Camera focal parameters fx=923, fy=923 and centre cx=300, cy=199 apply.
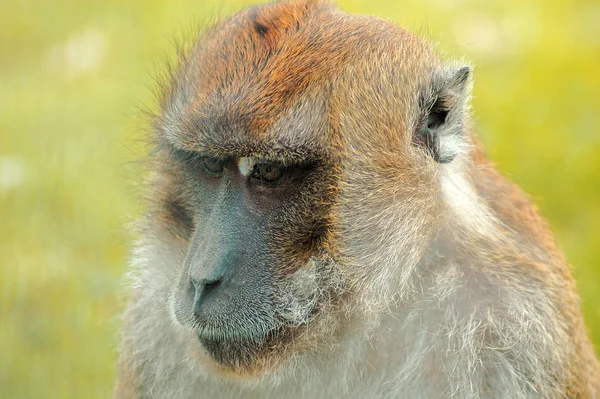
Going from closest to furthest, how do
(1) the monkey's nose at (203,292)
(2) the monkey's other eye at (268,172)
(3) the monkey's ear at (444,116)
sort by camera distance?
(1) the monkey's nose at (203,292) < (2) the monkey's other eye at (268,172) < (3) the monkey's ear at (444,116)

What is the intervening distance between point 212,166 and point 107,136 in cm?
634

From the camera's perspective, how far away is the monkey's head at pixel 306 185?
4.60m

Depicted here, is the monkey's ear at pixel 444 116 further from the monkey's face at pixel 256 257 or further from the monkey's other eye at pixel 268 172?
the monkey's other eye at pixel 268 172

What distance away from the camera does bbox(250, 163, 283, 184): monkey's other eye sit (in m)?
4.75

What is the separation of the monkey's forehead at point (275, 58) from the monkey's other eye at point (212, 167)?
20 cm

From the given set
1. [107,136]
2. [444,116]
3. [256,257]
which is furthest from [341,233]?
[107,136]

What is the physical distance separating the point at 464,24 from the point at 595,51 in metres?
1.80

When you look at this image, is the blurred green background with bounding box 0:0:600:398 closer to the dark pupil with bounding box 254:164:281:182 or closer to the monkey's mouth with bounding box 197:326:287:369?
the dark pupil with bounding box 254:164:281:182

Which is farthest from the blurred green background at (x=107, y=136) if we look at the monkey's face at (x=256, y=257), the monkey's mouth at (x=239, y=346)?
the monkey's mouth at (x=239, y=346)

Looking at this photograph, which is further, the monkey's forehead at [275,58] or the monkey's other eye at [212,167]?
the monkey's other eye at [212,167]

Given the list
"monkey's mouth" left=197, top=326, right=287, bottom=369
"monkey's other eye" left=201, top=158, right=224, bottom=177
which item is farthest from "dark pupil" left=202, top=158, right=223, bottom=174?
"monkey's mouth" left=197, top=326, right=287, bottom=369

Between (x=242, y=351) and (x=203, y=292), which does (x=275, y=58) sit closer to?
(x=203, y=292)

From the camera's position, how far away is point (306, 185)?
473 cm

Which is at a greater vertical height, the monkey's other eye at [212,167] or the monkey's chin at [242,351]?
the monkey's other eye at [212,167]
